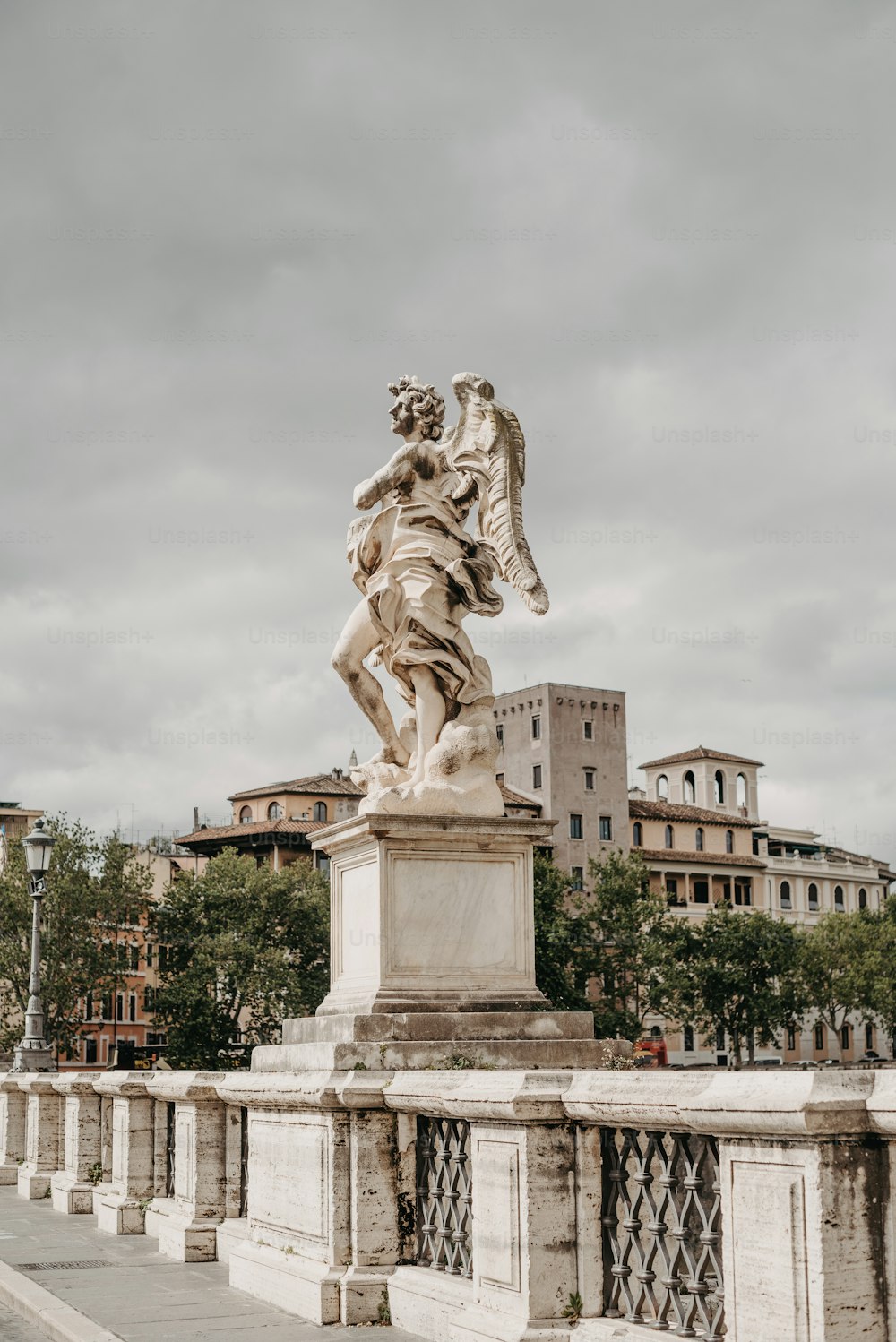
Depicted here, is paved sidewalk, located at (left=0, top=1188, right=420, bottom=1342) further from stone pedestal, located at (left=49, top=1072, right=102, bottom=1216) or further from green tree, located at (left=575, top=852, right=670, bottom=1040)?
green tree, located at (left=575, top=852, right=670, bottom=1040)

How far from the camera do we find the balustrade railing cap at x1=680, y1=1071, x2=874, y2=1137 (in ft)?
13.6

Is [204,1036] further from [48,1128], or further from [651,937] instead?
[48,1128]

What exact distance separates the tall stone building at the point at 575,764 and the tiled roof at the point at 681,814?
11.2ft

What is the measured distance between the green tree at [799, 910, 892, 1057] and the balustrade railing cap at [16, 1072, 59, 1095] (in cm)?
5785

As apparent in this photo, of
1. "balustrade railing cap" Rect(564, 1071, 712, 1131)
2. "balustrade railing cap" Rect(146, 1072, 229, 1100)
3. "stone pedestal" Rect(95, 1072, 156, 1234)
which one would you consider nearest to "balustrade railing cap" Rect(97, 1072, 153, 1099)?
"stone pedestal" Rect(95, 1072, 156, 1234)

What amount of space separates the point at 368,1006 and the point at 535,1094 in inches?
117

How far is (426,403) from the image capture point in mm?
10125

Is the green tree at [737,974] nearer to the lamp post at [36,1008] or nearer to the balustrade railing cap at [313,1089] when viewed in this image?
the lamp post at [36,1008]

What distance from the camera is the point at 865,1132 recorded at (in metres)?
4.19

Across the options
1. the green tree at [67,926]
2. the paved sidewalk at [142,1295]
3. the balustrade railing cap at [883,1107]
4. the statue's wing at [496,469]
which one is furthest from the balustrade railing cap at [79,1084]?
the green tree at [67,926]

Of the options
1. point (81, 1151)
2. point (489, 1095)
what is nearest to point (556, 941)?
point (81, 1151)

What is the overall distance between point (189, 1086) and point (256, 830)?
73.9m

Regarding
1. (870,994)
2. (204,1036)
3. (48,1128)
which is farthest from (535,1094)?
(870,994)

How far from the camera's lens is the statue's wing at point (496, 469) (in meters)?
9.80
